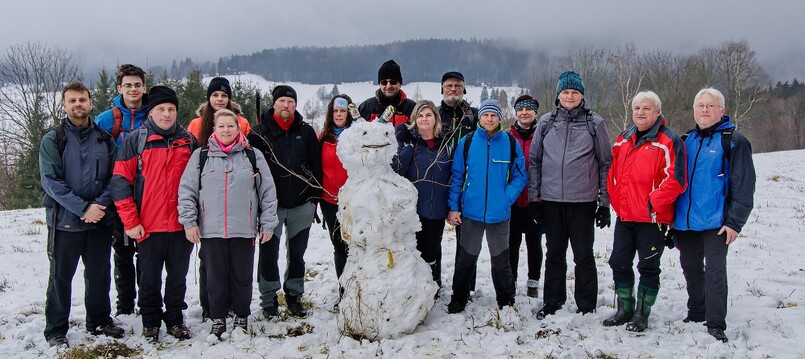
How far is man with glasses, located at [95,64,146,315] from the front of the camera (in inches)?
195

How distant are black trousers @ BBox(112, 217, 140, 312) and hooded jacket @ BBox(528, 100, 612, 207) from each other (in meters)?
4.42

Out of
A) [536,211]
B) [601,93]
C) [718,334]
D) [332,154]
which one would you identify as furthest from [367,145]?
[601,93]

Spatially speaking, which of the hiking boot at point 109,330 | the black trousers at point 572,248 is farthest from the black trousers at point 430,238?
the hiking boot at point 109,330

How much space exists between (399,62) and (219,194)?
15279 cm

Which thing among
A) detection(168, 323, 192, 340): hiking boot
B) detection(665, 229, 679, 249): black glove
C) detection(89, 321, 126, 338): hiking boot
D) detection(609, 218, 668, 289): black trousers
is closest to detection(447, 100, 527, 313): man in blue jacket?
detection(609, 218, 668, 289): black trousers

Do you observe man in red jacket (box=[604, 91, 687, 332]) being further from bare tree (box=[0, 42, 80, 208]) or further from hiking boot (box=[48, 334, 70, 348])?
bare tree (box=[0, 42, 80, 208])

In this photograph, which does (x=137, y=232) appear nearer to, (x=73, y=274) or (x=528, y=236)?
(x=73, y=274)

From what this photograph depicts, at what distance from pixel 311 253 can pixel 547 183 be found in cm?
486

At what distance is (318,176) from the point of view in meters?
5.17

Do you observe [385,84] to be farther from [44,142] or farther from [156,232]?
[44,142]

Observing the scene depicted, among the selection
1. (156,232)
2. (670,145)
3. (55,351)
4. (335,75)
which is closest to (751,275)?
(670,145)

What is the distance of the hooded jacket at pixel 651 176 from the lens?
13.7ft

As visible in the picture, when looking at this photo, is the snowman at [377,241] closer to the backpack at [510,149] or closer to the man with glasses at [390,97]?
the backpack at [510,149]

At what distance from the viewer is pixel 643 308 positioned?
14.9ft
